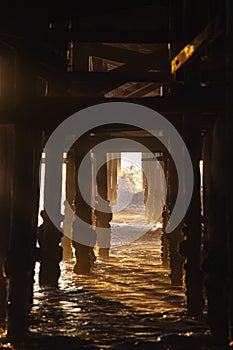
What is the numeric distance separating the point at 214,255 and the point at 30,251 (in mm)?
1576

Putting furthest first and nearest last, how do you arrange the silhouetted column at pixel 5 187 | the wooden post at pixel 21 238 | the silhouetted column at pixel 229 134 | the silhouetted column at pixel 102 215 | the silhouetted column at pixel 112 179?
the silhouetted column at pixel 112 179 < the silhouetted column at pixel 102 215 < the silhouetted column at pixel 5 187 < the wooden post at pixel 21 238 < the silhouetted column at pixel 229 134

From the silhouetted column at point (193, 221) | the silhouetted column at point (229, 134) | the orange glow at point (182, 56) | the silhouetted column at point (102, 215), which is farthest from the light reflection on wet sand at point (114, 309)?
the orange glow at point (182, 56)

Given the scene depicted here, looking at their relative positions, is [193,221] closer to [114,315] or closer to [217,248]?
[217,248]

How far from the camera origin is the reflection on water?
471 centimetres

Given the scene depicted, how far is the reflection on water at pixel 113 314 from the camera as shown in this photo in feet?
15.4

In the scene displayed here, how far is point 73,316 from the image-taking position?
5773 millimetres

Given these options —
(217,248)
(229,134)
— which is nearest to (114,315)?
(217,248)

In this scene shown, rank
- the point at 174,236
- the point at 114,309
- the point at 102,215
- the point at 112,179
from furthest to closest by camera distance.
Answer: the point at 112,179, the point at 102,215, the point at 174,236, the point at 114,309

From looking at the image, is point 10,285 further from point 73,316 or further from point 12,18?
point 12,18

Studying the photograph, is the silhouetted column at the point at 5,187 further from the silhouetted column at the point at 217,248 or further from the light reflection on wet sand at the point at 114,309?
the silhouetted column at the point at 217,248

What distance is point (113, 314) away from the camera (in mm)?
5895

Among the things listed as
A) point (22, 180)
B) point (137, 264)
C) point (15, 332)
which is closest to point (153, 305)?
point (15, 332)

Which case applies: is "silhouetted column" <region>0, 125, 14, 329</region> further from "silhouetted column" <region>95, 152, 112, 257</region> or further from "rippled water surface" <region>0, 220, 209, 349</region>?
"silhouetted column" <region>95, 152, 112, 257</region>

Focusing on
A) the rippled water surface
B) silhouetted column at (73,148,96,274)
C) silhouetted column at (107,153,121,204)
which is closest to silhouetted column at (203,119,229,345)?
the rippled water surface
